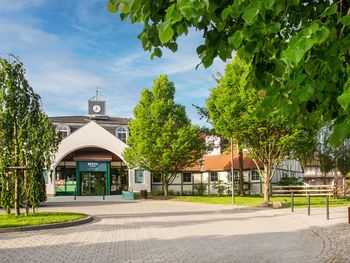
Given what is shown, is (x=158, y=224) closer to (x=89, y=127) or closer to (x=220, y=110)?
(x=220, y=110)

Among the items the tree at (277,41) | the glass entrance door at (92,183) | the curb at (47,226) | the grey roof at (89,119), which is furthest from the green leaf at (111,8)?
the grey roof at (89,119)

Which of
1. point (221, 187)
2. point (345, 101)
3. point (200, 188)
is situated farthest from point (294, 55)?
point (200, 188)

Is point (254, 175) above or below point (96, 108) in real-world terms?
below

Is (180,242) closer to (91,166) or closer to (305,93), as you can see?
(305,93)

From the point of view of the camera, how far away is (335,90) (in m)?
4.28

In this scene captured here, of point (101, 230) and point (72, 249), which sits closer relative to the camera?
point (72, 249)

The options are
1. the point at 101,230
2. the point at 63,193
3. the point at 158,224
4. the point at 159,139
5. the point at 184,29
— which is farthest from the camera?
the point at 63,193

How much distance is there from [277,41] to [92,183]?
4510 centimetres

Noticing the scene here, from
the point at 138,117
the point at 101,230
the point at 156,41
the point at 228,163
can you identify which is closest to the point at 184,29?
the point at 156,41

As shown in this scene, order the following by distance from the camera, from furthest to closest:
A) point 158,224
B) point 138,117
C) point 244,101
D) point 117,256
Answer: point 138,117 < point 244,101 < point 158,224 < point 117,256

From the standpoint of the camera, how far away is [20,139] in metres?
19.3

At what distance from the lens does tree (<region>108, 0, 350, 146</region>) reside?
2914mm

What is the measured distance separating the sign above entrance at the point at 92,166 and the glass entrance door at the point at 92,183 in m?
0.36

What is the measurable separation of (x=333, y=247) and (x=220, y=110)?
65.2 ft
